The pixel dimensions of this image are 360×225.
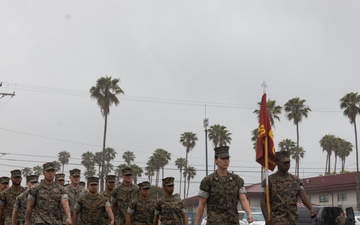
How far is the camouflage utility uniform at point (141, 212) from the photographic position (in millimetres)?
11984

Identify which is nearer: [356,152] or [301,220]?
[301,220]

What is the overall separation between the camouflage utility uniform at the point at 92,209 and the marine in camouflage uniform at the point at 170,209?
1.06m

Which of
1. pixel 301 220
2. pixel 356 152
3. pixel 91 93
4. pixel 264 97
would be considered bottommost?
pixel 301 220

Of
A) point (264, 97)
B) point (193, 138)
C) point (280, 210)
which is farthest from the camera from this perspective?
point (193, 138)

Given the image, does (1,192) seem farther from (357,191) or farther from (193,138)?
(193,138)

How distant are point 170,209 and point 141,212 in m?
0.81

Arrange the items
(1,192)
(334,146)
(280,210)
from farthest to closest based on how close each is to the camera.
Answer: (334,146) < (1,192) < (280,210)

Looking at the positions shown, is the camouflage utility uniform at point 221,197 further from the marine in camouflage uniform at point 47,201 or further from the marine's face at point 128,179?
the marine's face at point 128,179

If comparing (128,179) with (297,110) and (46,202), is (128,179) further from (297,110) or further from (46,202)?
(297,110)

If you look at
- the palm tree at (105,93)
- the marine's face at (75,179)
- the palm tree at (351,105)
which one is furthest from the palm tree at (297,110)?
the marine's face at (75,179)

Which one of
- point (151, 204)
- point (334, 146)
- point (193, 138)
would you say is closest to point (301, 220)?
point (151, 204)

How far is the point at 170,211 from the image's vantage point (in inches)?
453

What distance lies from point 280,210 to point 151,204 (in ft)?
11.3

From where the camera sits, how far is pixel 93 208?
1137 cm
